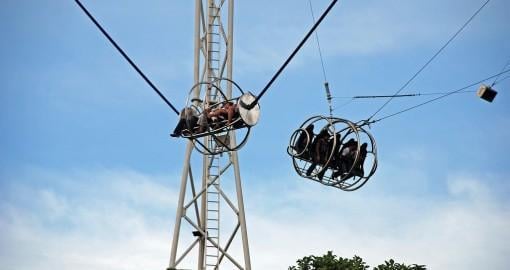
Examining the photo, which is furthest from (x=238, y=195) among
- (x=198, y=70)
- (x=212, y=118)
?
(x=212, y=118)

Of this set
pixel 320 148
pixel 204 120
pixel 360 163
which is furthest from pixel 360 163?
pixel 204 120

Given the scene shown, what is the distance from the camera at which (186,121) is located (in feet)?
71.5

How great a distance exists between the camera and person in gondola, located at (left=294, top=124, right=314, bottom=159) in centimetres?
2092

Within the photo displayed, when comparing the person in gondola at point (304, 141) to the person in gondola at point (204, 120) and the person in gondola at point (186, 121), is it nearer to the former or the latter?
the person in gondola at point (204, 120)

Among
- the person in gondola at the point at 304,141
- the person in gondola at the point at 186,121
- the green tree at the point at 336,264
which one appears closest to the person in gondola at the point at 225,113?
the person in gondola at the point at 186,121

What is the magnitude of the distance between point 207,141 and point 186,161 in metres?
1.11

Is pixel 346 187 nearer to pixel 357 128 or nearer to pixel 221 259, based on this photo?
pixel 357 128

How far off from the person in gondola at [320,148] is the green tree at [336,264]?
1844cm

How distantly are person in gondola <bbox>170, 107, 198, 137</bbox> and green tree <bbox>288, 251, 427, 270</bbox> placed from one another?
1811cm

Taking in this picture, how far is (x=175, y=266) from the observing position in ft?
92.4

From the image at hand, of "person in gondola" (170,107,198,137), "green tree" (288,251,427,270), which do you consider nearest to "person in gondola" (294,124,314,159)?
"person in gondola" (170,107,198,137)

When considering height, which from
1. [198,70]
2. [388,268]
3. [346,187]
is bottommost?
[346,187]

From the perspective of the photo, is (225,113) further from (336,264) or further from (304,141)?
(336,264)

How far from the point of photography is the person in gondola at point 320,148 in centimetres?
2084
